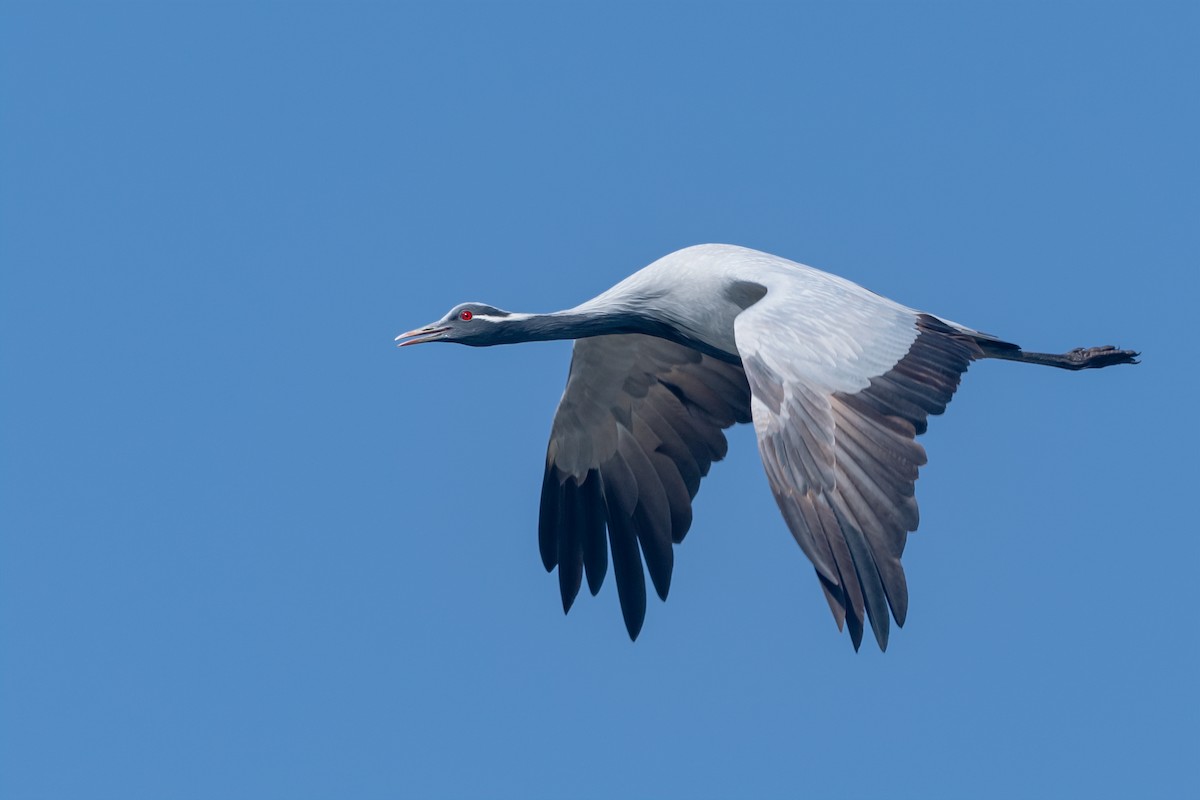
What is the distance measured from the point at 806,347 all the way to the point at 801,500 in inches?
53.7

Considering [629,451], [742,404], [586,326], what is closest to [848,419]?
[586,326]

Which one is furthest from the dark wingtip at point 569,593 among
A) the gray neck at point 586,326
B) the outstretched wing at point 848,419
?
the outstretched wing at point 848,419

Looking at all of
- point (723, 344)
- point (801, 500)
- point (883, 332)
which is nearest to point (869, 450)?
point (801, 500)

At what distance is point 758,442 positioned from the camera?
1103 centimetres

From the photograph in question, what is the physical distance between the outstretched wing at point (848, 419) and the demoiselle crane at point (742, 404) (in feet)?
0.04

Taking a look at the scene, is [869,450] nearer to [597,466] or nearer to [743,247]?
[743,247]

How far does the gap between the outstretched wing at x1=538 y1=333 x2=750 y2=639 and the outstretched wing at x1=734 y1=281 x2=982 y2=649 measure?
2.49m

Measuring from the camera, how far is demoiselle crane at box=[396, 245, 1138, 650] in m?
10.5

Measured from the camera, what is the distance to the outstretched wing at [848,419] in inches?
408

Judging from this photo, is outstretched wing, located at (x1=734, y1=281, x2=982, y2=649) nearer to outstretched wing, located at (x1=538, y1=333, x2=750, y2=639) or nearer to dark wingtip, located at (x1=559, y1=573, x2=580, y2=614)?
outstretched wing, located at (x1=538, y1=333, x2=750, y2=639)

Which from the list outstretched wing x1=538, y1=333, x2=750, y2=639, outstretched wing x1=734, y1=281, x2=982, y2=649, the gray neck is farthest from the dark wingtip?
outstretched wing x1=734, y1=281, x2=982, y2=649

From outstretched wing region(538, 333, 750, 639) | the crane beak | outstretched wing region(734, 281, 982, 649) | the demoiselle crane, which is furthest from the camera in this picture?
outstretched wing region(538, 333, 750, 639)

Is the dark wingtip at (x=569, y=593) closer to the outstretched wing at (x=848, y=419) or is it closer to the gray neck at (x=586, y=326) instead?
the gray neck at (x=586, y=326)

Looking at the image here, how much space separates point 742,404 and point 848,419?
374 centimetres
